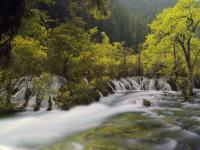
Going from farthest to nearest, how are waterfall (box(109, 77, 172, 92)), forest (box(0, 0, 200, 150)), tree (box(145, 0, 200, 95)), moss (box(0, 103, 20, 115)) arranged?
waterfall (box(109, 77, 172, 92)) → tree (box(145, 0, 200, 95)) → moss (box(0, 103, 20, 115)) → forest (box(0, 0, 200, 150))

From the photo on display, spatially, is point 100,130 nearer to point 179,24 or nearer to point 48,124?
point 48,124

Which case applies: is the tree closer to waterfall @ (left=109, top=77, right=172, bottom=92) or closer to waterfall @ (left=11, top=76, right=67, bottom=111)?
waterfall @ (left=109, top=77, right=172, bottom=92)

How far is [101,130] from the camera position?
12930 millimetres

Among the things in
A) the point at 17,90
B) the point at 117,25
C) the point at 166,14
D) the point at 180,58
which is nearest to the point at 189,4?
the point at 166,14

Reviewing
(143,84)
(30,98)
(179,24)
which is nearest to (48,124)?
(30,98)

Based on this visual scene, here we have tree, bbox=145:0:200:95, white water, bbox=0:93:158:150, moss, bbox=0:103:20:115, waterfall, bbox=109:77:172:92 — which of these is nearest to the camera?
white water, bbox=0:93:158:150

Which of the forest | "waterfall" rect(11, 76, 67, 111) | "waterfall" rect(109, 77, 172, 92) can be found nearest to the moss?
the forest

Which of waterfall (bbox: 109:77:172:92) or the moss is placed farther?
waterfall (bbox: 109:77:172:92)

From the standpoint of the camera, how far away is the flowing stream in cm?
1047

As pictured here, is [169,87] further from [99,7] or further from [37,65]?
[99,7]

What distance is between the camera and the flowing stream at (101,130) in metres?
10.5

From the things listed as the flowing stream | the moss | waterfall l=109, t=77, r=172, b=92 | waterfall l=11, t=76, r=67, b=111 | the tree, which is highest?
the tree

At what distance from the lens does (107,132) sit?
1236 cm

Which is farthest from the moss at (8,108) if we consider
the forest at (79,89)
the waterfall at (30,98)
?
the waterfall at (30,98)
